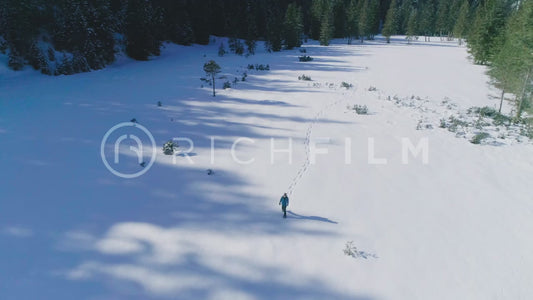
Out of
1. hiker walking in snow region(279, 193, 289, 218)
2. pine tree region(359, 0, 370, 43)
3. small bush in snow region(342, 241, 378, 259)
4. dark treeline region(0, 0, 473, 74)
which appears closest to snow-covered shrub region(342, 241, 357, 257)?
small bush in snow region(342, 241, 378, 259)

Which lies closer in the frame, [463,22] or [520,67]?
[520,67]

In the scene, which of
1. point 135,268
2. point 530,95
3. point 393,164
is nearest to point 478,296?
point 393,164

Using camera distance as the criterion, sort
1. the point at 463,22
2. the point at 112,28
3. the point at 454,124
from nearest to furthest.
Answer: the point at 454,124 < the point at 112,28 < the point at 463,22

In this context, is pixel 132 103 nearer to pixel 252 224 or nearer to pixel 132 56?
pixel 252 224

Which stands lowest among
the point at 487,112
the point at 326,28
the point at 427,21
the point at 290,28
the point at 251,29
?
the point at 487,112

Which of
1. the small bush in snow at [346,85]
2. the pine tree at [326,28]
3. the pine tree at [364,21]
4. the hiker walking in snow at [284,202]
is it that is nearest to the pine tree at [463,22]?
the pine tree at [364,21]

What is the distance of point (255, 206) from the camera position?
11.1 metres

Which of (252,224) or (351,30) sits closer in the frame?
(252,224)

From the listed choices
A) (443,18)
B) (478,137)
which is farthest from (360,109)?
(443,18)

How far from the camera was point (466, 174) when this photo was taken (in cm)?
1447

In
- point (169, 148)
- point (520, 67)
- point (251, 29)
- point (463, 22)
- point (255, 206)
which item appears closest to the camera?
point (255, 206)

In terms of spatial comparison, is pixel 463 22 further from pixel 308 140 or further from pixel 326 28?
pixel 308 140

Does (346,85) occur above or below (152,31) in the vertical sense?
below

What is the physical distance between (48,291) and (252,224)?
18.3 feet
